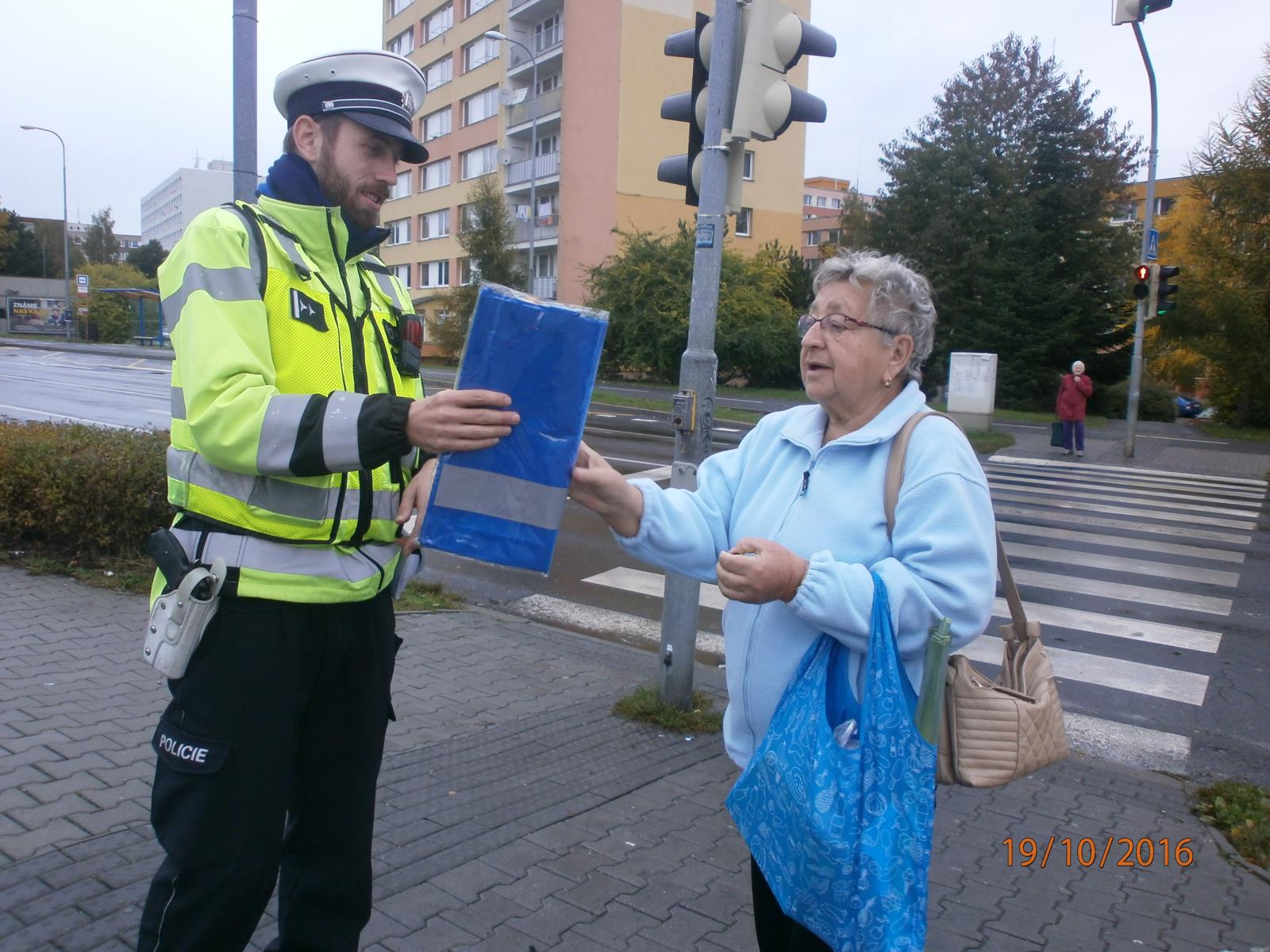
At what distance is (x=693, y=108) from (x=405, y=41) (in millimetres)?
64574

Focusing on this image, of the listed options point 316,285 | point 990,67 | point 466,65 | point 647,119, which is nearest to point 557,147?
point 647,119

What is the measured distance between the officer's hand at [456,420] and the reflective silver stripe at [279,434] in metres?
0.20

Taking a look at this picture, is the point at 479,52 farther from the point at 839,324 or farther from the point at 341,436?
the point at 341,436

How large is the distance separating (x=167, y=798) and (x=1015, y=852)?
3.08 m

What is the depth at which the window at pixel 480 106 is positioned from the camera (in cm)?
5259

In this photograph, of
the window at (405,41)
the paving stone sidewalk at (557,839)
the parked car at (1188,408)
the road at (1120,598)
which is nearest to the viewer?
the paving stone sidewalk at (557,839)

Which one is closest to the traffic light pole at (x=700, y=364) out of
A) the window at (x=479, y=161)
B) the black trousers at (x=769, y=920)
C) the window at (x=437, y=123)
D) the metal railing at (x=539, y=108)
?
the black trousers at (x=769, y=920)

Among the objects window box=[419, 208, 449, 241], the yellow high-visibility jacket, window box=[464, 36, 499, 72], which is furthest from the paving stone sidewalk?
window box=[419, 208, 449, 241]

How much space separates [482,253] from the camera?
1483 inches

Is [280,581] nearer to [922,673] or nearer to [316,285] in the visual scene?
[316,285]

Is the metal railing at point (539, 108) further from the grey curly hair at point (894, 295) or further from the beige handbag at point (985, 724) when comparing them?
the beige handbag at point (985, 724)

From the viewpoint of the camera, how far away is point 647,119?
1794 inches

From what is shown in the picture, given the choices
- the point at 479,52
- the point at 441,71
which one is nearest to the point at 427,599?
the point at 479,52

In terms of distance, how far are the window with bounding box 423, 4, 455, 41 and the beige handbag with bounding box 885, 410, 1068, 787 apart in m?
58.8
